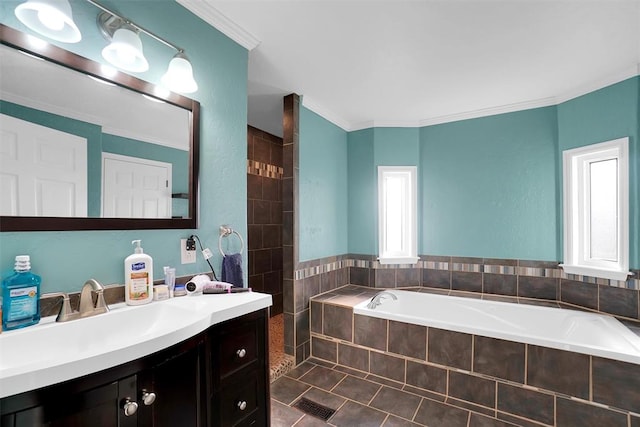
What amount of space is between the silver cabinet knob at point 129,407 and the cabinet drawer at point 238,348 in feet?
1.28

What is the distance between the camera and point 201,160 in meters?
1.68

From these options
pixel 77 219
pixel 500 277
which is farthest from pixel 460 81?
pixel 77 219

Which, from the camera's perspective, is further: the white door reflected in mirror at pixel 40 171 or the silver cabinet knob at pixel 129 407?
the white door reflected in mirror at pixel 40 171

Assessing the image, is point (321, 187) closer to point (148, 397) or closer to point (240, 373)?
point (240, 373)

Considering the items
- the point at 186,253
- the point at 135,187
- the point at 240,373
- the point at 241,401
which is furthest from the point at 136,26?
the point at 241,401

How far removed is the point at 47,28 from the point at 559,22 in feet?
8.61

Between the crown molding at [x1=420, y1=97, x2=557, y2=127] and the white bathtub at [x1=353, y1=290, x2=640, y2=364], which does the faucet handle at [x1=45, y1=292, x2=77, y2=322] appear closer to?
the white bathtub at [x1=353, y1=290, x2=640, y2=364]

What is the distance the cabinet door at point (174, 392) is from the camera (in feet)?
3.08

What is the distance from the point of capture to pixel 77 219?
1.17 m

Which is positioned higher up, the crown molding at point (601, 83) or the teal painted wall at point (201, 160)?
the crown molding at point (601, 83)

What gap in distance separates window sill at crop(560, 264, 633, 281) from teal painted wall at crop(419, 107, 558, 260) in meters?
0.20

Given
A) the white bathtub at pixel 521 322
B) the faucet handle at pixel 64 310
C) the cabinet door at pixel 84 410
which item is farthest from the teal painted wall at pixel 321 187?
the cabinet door at pixel 84 410

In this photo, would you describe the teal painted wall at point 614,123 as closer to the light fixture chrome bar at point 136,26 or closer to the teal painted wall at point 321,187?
the teal painted wall at point 321,187

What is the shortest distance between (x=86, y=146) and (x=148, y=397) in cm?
100
